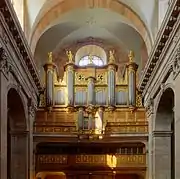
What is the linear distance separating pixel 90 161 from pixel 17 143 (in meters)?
4.41

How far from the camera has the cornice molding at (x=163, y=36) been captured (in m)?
13.8

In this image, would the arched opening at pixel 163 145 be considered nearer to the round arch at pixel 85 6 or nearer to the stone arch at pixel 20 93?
the round arch at pixel 85 6

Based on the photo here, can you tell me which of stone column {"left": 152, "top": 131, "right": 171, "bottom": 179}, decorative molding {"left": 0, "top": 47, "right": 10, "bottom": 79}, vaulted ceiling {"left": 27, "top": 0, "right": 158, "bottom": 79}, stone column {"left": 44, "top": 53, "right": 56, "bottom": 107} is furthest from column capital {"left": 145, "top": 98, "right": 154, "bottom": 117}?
decorative molding {"left": 0, "top": 47, "right": 10, "bottom": 79}

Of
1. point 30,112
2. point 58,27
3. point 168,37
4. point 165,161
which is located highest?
point 58,27

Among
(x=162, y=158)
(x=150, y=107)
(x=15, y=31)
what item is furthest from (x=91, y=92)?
(x=15, y=31)

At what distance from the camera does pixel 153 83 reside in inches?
778

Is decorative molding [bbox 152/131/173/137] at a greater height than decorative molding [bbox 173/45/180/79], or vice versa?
decorative molding [bbox 173/45/180/79]

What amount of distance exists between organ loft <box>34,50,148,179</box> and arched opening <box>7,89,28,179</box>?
2.86 meters

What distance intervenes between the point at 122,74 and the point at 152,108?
16.8ft

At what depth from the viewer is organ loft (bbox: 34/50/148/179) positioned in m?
23.0

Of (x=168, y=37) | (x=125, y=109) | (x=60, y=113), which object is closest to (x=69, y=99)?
(x=60, y=113)

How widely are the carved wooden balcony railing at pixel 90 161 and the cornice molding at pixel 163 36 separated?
3.50m

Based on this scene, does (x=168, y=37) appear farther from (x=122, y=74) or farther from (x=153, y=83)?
(x=122, y=74)

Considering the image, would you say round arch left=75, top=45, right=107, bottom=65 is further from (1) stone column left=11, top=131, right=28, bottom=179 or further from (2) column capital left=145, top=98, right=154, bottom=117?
(1) stone column left=11, top=131, right=28, bottom=179
